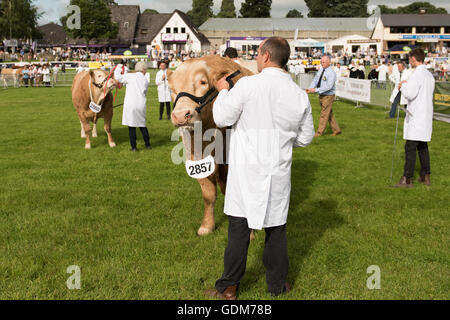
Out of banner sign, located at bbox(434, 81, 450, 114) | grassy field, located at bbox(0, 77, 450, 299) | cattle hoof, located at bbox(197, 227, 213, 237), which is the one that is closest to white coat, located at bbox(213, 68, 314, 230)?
grassy field, located at bbox(0, 77, 450, 299)

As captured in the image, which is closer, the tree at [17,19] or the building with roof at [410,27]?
the tree at [17,19]

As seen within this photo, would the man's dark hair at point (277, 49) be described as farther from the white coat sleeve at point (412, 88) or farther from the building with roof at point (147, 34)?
the building with roof at point (147, 34)

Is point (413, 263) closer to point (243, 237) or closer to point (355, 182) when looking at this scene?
point (243, 237)

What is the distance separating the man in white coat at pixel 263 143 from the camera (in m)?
3.59

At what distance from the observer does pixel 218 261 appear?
4898mm

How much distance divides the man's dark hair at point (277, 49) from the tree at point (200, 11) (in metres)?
141

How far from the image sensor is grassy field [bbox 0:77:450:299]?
173 inches

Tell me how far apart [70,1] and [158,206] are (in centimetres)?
7273

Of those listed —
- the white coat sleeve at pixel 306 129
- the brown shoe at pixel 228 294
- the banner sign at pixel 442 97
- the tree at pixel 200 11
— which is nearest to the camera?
the white coat sleeve at pixel 306 129

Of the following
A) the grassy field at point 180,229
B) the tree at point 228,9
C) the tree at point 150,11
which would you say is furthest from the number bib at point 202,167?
the tree at point 150,11

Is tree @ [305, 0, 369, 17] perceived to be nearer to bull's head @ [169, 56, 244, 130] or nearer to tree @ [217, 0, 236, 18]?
tree @ [217, 0, 236, 18]

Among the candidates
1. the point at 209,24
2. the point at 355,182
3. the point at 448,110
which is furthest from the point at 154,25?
the point at 355,182

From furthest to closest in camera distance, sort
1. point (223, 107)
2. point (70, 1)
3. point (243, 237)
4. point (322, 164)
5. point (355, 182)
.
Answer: point (70, 1)
point (322, 164)
point (355, 182)
point (243, 237)
point (223, 107)

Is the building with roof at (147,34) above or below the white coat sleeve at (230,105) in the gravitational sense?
above
